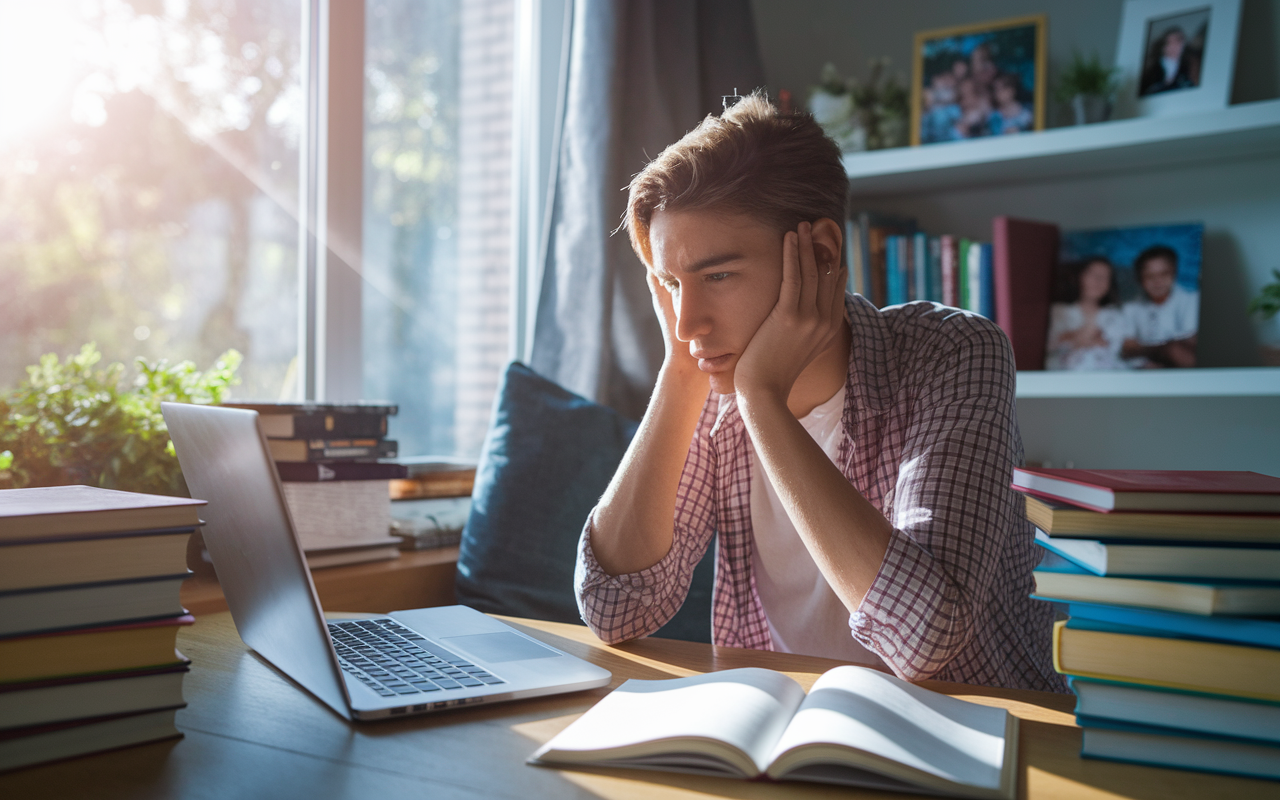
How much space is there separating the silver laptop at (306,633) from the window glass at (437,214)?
1209mm

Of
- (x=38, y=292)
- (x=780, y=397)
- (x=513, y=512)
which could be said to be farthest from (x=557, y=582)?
(x=38, y=292)

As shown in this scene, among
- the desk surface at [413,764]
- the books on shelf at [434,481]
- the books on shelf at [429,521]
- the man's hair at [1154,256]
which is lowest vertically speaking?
the books on shelf at [429,521]

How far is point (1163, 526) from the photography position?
628 millimetres

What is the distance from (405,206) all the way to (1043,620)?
1569mm

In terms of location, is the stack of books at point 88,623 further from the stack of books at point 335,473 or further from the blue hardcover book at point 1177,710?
the stack of books at point 335,473

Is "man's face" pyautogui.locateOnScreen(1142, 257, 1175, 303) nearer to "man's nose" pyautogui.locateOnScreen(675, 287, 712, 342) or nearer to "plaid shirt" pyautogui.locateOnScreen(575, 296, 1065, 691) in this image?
"plaid shirt" pyautogui.locateOnScreen(575, 296, 1065, 691)

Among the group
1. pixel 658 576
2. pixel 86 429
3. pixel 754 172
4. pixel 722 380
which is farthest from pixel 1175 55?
pixel 86 429

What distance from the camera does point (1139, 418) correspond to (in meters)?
2.11

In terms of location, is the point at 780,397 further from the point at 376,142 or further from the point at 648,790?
the point at 376,142

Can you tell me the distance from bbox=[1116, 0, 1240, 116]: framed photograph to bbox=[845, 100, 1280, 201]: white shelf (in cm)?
8

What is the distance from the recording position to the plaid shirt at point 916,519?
912 millimetres

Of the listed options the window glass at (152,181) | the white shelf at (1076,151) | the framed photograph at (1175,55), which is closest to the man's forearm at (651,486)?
the window glass at (152,181)

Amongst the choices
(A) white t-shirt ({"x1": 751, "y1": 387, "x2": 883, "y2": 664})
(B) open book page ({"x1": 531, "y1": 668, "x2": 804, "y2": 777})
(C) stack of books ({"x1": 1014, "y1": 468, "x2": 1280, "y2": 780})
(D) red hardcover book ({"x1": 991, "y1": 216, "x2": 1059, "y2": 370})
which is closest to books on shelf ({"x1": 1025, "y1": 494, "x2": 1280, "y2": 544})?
(C) stack of books ({"x1": 1014, "y1": 468, "x2": 1280, "y2": 780})

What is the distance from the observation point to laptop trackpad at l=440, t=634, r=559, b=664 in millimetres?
876
